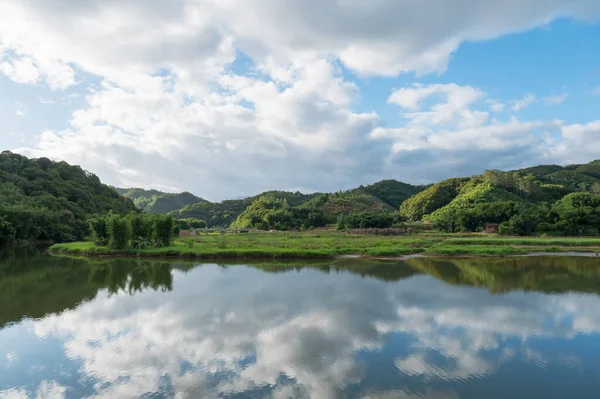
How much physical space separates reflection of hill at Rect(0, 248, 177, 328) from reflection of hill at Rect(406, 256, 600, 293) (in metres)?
17.2

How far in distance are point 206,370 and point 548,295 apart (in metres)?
16.2

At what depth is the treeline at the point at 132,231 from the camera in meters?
33.0

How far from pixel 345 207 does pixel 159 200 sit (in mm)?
101969

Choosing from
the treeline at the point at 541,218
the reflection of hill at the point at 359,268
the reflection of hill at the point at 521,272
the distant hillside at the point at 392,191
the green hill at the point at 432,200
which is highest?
the distant hillside at the point at 392,191

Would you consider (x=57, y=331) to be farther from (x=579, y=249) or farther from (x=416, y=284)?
(x=579, y=249)

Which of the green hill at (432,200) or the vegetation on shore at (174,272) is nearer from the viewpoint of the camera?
the vegetation on shore at (174,272)

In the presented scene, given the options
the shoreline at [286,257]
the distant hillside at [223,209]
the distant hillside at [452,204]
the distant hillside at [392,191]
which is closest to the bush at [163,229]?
the shoreline at [286,257]

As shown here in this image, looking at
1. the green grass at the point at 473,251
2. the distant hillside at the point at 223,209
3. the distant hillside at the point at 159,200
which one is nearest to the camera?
the green grass at the point at 473,251

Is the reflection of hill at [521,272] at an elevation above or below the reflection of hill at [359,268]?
below

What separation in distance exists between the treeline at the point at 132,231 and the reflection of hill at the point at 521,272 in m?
23.4

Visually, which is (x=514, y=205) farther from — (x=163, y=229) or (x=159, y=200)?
(x=159, y=200)

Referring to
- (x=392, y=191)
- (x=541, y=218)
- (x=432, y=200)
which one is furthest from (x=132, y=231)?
(x=392, y=191)

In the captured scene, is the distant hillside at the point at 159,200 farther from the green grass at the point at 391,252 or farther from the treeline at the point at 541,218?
the green grass at the point at 391,252

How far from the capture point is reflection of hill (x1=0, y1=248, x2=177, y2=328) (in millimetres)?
15038
